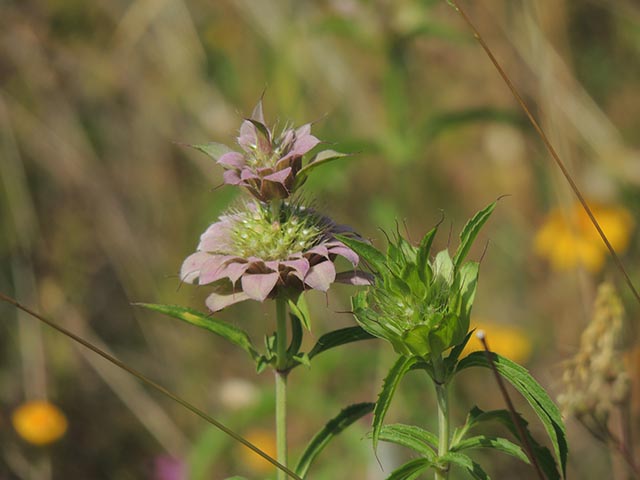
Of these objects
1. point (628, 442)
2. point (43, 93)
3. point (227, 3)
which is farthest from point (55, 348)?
point (628, 442)

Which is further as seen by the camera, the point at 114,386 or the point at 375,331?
the point at 114,386

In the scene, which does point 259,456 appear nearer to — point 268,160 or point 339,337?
point 339,337

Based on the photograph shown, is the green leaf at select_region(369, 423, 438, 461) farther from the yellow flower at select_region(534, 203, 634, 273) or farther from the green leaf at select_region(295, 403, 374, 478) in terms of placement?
the yellow flower at select_region(534, 203, 634, 273)

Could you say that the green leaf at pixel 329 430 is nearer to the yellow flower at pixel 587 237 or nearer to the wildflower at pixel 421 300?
the wildflower at pixel 421 300

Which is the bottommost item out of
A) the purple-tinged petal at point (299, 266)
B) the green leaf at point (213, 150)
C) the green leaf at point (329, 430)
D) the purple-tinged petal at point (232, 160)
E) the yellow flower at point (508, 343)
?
the green leaf at point (329, 430)

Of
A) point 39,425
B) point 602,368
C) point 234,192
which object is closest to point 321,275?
point 602,368

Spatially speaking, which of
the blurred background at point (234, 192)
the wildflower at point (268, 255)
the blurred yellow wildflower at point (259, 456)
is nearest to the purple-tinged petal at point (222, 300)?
the wildflower at point (268, 255)

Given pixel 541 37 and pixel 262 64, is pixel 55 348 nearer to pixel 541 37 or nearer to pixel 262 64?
pixel 262 64
